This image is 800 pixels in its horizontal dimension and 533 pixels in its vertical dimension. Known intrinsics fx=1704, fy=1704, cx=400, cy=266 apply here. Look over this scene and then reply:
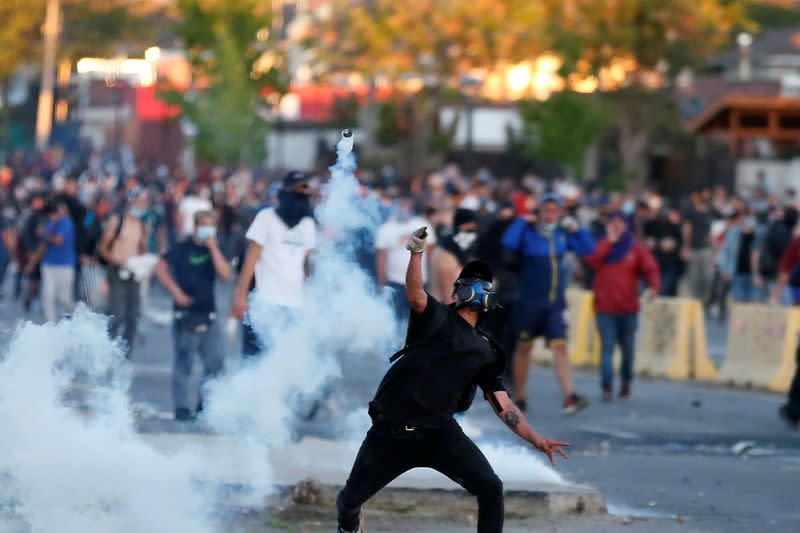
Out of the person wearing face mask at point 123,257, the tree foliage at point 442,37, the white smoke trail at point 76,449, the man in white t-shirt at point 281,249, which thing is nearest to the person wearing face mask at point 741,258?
the person wearing face mask at point 123,257

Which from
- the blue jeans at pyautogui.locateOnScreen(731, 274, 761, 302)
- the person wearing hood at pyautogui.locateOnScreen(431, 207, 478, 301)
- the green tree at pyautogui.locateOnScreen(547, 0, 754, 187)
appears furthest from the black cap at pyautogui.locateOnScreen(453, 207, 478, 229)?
the green tree at pyautogui.locateOnScreen(547, 0, 754, 187)

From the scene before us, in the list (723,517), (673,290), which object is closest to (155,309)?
(673,290)

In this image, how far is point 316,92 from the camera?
72.8 m

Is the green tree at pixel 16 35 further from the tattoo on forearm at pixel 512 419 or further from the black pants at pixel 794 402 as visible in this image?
the tattoo on forearm at pixel 512 419

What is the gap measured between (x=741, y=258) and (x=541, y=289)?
10.3 metres

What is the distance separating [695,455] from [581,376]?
5565 millimetres

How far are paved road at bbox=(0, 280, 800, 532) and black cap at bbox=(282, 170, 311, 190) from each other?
79.2 inches

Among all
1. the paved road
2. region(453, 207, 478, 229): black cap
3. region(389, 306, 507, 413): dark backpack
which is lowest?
the paved road

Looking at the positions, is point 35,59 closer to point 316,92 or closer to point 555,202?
point 316,92

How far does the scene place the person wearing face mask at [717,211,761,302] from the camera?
2375 centimetres

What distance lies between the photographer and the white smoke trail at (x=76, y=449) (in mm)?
7832

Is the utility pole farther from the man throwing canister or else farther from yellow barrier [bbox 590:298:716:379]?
the man throwing canister

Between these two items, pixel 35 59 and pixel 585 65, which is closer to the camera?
pixel 585 65

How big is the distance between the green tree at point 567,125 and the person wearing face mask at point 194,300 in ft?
113
